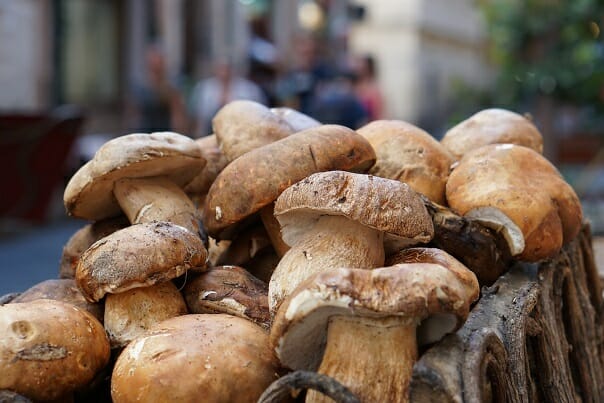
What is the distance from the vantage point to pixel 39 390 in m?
1.59

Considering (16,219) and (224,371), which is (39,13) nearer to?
(16,219)

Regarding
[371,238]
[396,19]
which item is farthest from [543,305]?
[396,19]

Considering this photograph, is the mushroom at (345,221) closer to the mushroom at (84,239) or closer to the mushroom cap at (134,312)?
the mushroom cap at (134,312)

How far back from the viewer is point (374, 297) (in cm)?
136

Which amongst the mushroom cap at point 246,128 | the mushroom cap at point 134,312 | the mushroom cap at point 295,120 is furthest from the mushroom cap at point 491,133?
the mushroom cap at point 134,312

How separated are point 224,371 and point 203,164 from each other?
2.73 ft

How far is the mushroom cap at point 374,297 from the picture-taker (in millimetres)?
1363

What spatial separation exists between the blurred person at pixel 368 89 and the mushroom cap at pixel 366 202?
21.0ft

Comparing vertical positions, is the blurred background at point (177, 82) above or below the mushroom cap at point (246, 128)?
below

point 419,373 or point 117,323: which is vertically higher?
point 419,373

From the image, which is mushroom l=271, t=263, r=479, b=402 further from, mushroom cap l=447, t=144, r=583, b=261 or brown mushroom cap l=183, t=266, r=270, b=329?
mushroom cap l=447, t=144, r=583, b=261

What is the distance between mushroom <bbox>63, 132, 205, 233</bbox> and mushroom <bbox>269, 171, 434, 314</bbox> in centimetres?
44

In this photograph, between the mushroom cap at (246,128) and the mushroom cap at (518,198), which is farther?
the mushroom cap at (246,128)

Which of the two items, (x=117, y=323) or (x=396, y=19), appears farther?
(x=396, y=19)
